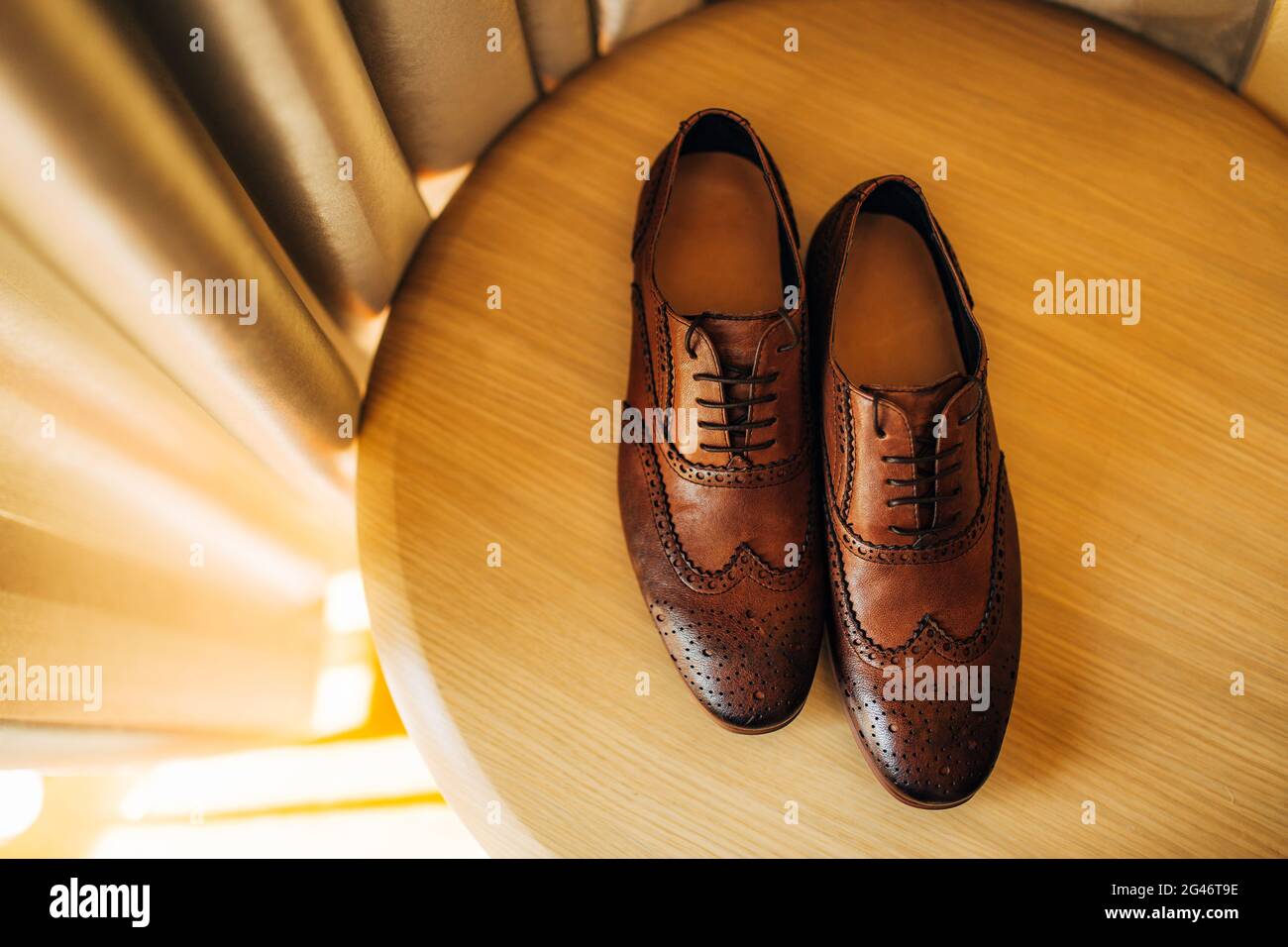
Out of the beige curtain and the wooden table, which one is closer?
the beige curtain

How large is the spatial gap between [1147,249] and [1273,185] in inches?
4.5

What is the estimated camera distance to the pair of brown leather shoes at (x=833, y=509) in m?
0.53

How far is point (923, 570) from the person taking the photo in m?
0.53

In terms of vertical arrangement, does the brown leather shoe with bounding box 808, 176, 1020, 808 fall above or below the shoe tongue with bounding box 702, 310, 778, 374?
below

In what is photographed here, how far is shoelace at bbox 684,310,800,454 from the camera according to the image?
1.78 ft

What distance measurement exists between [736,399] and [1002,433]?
0.22 meters

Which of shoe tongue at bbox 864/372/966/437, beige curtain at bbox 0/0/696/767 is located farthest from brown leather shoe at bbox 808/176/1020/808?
beige curtain at bbox 0/0/696/767

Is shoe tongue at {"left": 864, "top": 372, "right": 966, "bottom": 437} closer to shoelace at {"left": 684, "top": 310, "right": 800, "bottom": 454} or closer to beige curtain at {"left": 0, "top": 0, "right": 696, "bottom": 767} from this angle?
shoelace at {"left": 684, "top": 310, "right": 800, "bottom": 454}

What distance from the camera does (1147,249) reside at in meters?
0.64

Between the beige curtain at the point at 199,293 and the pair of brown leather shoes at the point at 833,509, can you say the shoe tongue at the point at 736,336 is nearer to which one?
the pair of brown leather shoes at the point at 833,509
